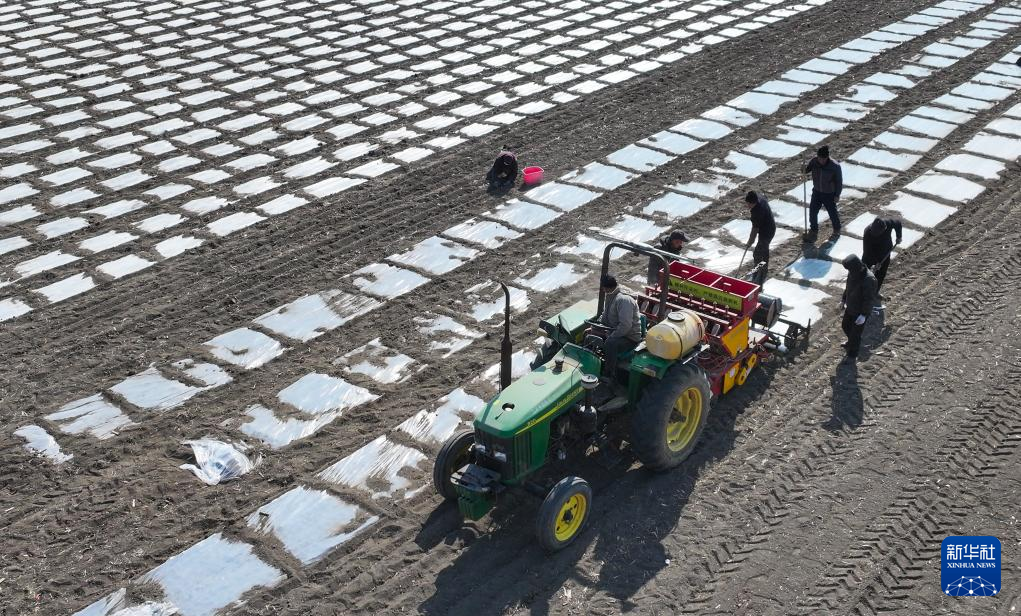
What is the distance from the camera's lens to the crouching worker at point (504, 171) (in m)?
12.8

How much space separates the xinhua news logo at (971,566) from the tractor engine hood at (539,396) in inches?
112

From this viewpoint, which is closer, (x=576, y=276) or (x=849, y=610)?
(x=849, y=610)

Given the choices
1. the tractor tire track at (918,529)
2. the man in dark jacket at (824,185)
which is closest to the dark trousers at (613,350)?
the tractor tire track at (918,529)

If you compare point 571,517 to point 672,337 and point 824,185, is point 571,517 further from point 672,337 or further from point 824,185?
point 824,185

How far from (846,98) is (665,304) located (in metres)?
9.84

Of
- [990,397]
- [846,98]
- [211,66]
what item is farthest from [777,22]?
[990,397]

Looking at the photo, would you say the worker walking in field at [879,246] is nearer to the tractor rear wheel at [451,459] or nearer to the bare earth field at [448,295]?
the bare earth field at [448,295]

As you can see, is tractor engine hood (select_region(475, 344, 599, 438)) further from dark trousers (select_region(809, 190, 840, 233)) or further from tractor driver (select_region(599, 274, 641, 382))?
dark trousers (select_region(809, 190, 840, 233))

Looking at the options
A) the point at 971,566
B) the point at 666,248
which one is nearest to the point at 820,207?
the point at 666,248

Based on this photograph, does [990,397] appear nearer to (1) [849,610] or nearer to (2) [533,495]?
(1) [849,610]

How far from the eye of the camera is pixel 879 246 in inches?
384

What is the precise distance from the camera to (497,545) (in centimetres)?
674

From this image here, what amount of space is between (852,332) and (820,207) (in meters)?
3.10

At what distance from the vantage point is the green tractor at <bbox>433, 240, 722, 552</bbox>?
21.4 feet
